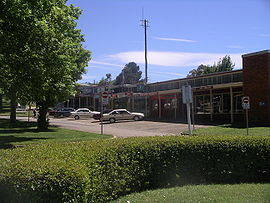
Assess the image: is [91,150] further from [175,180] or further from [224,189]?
[224,189]

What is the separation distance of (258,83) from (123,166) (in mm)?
22299

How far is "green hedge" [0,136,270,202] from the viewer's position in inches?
188

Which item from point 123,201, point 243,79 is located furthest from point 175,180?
point 243,79

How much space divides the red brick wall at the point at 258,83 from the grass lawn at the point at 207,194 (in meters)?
19.9

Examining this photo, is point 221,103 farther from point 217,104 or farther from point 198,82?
point 198,82

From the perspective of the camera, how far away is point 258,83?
26359 mm

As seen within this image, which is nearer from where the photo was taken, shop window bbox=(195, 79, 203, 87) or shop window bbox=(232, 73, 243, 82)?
shop window bbox=(232, 73, 243, 82)

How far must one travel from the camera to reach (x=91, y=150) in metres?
6.73

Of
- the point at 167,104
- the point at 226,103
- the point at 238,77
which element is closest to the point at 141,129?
the point at 226,103

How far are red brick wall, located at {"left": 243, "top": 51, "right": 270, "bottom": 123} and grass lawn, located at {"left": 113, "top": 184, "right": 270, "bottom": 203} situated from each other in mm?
19854

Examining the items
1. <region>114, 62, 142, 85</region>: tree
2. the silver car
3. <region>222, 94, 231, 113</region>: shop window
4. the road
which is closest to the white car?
the silver car

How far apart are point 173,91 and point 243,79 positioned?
31.4 feet

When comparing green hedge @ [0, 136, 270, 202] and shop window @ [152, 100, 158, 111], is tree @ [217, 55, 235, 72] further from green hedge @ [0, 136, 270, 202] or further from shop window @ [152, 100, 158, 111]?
green hedge @ [0, 136, 270, 202]

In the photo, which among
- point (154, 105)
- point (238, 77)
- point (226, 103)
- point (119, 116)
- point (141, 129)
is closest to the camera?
point (141, 129)
